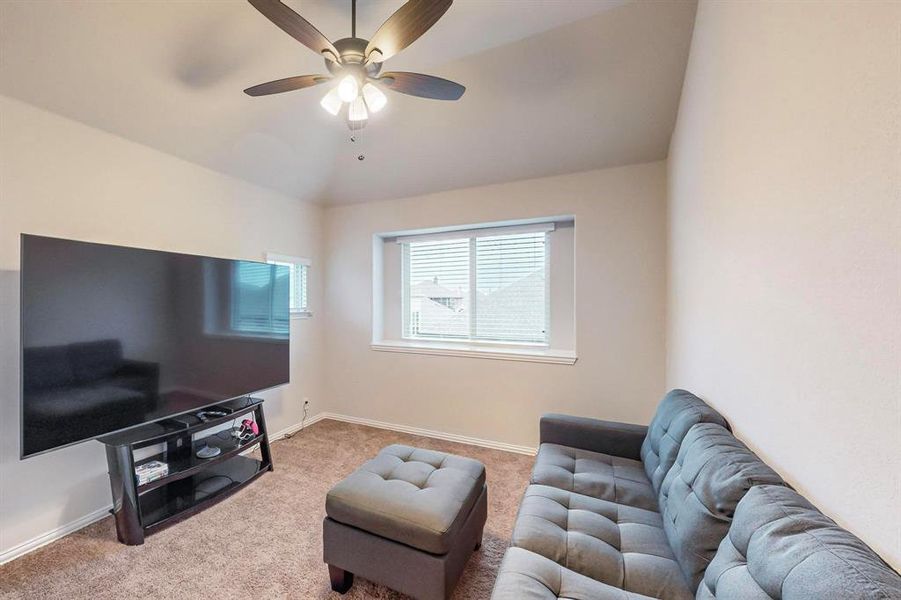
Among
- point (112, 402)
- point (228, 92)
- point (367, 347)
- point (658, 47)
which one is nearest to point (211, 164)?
point (228, 92)

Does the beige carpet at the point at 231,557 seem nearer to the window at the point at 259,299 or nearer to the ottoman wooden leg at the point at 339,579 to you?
the ottoman wooden leg at the point at 339,579

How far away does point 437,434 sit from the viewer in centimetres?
339

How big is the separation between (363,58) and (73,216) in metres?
2.07

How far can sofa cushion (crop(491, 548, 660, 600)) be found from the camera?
1.00 meters

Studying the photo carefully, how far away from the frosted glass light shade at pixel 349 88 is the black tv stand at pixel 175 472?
2.25 m

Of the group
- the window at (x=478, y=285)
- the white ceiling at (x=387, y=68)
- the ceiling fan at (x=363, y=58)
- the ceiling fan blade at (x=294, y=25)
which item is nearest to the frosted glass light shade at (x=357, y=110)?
the ceiling fan at (x=363, y=58)

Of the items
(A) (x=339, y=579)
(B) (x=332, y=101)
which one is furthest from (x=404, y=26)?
(A) (x=339, y=579)

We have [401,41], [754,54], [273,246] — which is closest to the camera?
[754,54]

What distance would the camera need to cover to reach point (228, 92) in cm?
226

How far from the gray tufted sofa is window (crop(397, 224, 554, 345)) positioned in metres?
1.64

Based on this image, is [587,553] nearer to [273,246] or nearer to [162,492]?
[162,492]

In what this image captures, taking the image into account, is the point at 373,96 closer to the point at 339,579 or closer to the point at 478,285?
the point at 478,285

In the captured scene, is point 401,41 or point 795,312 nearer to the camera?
point 795,312

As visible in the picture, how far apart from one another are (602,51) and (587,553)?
254 centimetres
